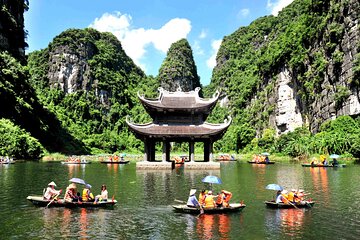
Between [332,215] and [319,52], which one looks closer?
[332,215]

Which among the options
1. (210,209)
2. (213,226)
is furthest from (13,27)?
(213,226)

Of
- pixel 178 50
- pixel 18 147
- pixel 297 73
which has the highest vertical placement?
pixel 178 50

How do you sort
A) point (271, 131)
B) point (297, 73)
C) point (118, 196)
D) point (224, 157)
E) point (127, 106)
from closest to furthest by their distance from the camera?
point (118, 196) < point (224, 157) < point (297, 73) < point (271, 131) < point (127, 106)

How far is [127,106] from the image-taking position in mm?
120500

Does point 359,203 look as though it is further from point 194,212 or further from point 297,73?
point 297,73

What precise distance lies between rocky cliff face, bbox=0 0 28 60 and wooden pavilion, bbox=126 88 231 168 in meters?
38.1

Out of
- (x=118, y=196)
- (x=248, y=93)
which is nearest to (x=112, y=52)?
(x=248, y=93)

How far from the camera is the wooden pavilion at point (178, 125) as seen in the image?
31819 millimetres

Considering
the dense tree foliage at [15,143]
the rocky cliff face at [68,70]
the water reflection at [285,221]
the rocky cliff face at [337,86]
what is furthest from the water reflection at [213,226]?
the rocky cliff face at [68,70]

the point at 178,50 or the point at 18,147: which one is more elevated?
the point at 178,50

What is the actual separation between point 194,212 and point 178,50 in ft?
388

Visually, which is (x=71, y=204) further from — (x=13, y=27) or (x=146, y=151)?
(x=13, y=27)

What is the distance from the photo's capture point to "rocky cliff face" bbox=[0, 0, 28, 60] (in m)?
60.4

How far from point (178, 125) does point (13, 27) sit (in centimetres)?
4521
